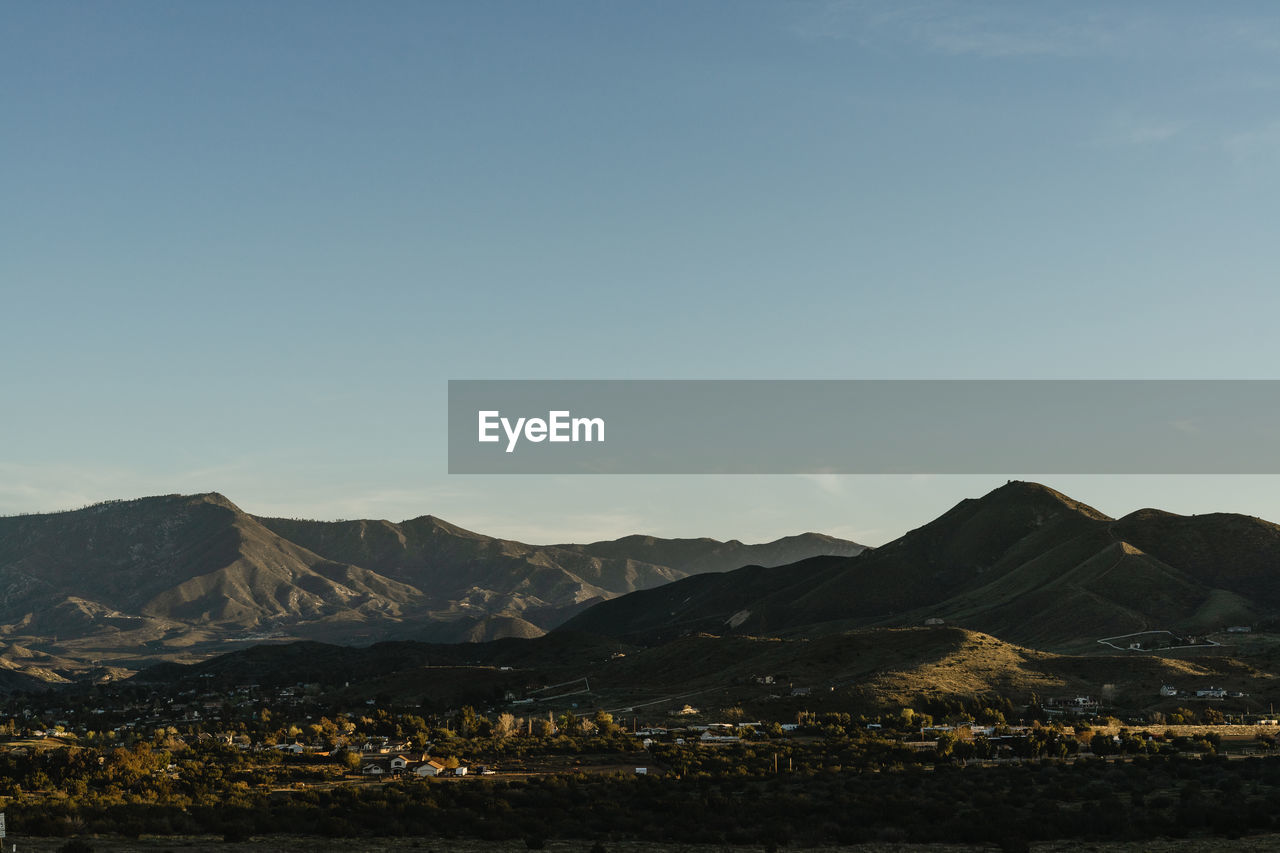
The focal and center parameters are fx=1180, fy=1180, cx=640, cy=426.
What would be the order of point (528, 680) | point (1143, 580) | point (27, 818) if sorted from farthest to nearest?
point (1143, 580), point (528, 680), point (27, 818)

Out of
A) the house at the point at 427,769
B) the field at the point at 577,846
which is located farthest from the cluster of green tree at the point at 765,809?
the house at the point at 427,769

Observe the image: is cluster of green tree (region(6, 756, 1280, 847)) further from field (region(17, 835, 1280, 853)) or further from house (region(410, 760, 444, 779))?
house (region(410, 760, 444, 779))

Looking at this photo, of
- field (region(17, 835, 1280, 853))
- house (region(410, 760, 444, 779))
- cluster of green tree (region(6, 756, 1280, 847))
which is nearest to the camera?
field (region(17, 835, 1280, 853))

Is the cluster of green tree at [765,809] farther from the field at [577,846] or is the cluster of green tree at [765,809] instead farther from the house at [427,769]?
the house at [427,769]

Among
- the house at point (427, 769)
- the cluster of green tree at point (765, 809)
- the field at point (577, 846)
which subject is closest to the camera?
the field at point (577, 846)

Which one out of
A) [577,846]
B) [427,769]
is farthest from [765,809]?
[427,769]

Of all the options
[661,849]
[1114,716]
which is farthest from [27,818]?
[1114,716]

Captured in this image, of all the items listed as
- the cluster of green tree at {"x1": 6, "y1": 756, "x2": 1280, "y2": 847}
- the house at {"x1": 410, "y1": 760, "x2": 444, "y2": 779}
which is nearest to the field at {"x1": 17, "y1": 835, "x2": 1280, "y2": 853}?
the cluster of green tree at {"x1": 6, "y1": 756, "x2": 1280, "y2": 847}

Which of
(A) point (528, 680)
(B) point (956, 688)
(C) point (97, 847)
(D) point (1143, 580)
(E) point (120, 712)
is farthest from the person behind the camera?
(D) point (1143, 580)

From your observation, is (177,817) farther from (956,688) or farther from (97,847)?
(956,688)
